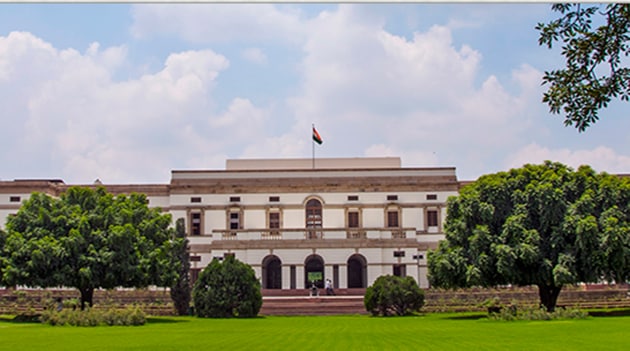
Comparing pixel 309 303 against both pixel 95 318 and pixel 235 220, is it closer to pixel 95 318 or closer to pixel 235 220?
pixel 235 220

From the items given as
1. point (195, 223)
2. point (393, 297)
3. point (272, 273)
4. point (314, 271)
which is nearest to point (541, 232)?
point (393, 297)

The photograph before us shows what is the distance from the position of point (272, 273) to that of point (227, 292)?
45.0 ft

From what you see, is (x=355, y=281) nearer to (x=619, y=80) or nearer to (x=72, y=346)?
(x=72, y=346)

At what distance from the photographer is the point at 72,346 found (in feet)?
56.0

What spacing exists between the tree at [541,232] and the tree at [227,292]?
8.23 meters

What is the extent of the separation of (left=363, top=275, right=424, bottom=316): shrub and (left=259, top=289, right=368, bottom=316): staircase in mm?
3213

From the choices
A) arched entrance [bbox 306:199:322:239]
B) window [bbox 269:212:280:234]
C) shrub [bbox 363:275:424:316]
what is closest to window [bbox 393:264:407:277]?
arched entrance [bbox 306:199:322:239]

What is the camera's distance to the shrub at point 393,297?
33062 millimetres

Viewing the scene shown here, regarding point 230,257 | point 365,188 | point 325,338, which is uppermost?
point 365,188

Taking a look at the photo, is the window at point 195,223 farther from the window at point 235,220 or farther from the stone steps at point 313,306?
the stone steps at point 313,306

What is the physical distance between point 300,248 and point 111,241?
1705cm

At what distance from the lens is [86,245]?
101 ft

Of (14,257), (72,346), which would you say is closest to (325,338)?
(72,346)

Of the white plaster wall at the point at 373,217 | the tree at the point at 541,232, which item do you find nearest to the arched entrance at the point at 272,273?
the white plaster wall at the point at 373,217
